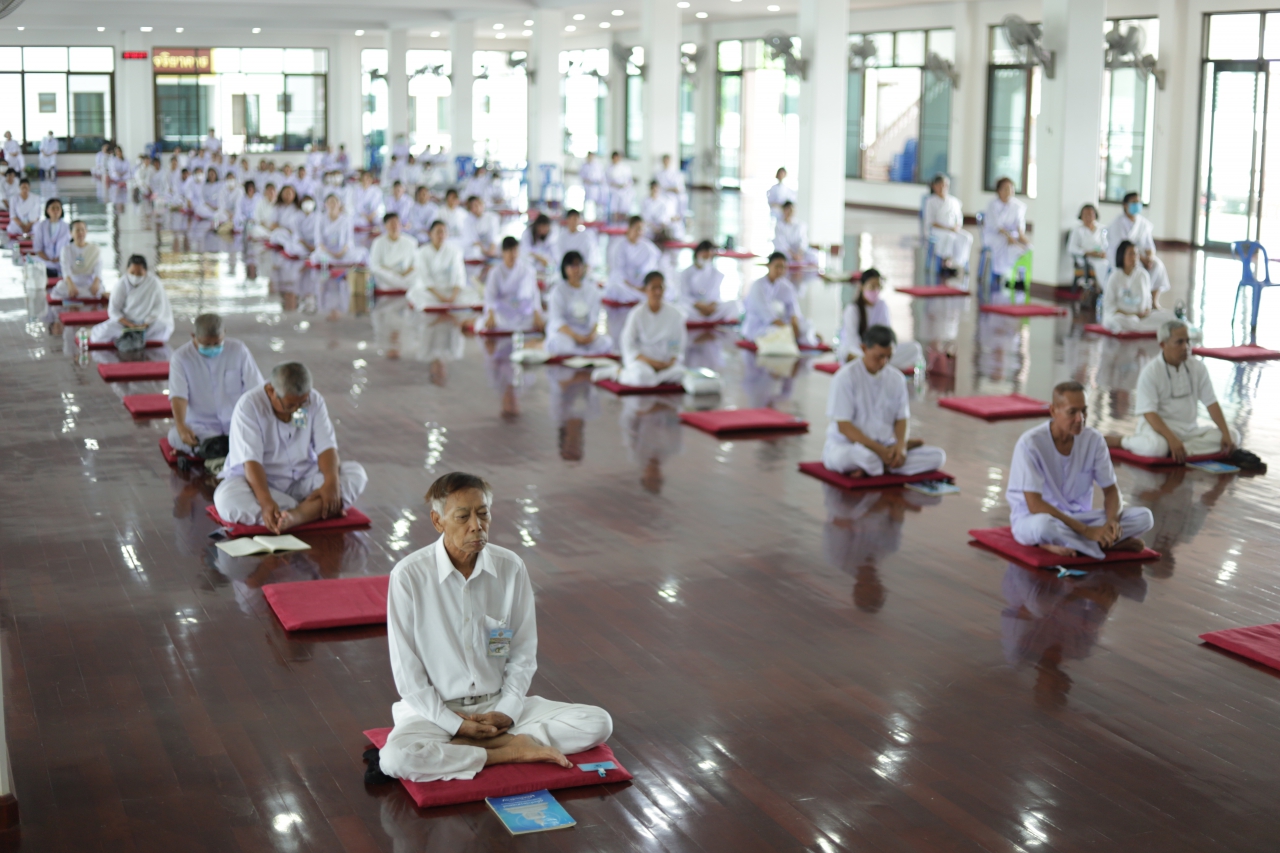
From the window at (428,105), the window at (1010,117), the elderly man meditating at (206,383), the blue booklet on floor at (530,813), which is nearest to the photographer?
the blue booklet on floor at (530,813)

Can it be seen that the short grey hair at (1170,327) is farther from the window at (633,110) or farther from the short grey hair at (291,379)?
the window at (633,110)

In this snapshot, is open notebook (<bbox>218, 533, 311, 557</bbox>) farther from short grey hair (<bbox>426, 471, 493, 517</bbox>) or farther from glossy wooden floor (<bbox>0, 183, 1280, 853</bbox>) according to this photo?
short grey hair (<bbox>426, 471, 493, 517</bbox>)

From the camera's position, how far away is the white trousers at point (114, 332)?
12297mm

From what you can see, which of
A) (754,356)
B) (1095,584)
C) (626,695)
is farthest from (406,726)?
(754,356)

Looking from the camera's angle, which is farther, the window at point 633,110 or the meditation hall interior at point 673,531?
the window at point 633,110

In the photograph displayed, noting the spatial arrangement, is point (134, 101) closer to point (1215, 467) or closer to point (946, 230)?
point (946, 230)

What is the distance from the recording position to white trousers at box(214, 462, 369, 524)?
698 cm

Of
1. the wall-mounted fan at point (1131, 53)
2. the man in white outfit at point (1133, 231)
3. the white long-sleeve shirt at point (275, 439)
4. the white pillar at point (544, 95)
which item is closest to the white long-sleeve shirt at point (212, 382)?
the white long-sleeve shirt at point (275, 439)

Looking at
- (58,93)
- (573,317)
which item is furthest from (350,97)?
(573,317)

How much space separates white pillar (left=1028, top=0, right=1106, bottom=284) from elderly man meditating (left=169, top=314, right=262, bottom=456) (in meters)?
11.1

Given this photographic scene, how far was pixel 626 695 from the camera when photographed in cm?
514

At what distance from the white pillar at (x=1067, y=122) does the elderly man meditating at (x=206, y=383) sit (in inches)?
435

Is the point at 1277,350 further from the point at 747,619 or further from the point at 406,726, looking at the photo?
the point at 406,726

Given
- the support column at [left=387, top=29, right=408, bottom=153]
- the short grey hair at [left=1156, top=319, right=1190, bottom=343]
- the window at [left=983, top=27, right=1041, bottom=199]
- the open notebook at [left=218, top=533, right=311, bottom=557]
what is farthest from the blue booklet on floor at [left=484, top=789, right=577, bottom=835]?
the support column at [left=387, top=29, right=408, bottom=153]
